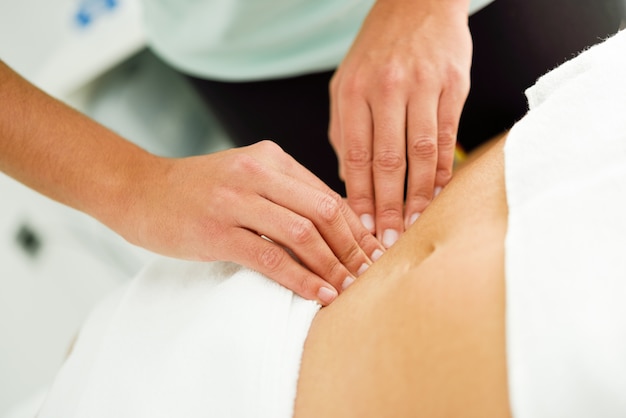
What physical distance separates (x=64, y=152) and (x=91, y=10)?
110cm

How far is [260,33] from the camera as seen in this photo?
1145 mm

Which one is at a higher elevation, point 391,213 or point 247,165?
point 247,165

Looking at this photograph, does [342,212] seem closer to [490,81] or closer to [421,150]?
[421,150]

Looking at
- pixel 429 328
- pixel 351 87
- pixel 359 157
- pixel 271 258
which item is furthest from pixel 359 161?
pixel 429 328

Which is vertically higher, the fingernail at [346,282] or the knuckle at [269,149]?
the knuckle at [269,149]

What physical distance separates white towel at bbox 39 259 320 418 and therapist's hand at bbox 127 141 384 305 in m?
0.03

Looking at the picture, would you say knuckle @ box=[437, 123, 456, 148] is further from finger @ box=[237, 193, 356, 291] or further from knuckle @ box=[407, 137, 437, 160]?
finger @ box=[237, 193, 356, 291]

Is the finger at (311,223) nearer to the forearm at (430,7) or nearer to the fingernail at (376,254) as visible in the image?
the fingernail at (376,254)

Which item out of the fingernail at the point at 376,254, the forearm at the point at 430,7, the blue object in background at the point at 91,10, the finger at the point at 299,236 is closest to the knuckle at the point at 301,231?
the finger at the point at 299,236

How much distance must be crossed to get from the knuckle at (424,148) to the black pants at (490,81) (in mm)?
338

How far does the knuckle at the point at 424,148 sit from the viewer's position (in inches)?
34.3

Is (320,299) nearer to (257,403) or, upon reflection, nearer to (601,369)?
(257,403)

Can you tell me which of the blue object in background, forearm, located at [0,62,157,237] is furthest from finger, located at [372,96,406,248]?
the blue object in background

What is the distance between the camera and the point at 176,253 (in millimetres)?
839
